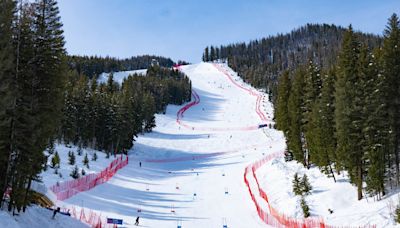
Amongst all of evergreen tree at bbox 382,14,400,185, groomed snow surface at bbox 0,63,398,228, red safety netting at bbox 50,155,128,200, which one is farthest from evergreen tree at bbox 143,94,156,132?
evergreen tree at bbox 382,14,400,185

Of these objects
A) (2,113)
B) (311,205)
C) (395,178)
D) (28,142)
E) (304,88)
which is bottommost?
(311,205)

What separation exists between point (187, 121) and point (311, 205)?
85.0 metres

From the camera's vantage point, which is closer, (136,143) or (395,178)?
(395,178)

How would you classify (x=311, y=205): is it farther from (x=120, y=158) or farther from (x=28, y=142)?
(x=120, y=158)

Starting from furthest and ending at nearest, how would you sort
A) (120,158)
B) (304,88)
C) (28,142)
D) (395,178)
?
(120,158)
(304,88)
(395,178)
(28,142)

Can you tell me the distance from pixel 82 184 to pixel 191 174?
18.7 m

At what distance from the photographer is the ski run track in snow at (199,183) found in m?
32.7

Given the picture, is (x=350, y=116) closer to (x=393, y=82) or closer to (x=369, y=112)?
(x=369, y=112)

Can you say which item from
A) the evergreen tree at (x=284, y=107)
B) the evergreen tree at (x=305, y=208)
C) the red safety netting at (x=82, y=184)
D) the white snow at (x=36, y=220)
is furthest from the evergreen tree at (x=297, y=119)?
the white snow at (x=36, y=220)

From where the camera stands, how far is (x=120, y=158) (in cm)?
5959

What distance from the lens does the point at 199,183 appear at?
1955 inches

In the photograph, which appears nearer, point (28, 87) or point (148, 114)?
point (28, 87)

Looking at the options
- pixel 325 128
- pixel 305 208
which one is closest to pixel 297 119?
pixel 325 128

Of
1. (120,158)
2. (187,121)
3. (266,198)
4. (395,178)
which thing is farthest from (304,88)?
(187,121)
